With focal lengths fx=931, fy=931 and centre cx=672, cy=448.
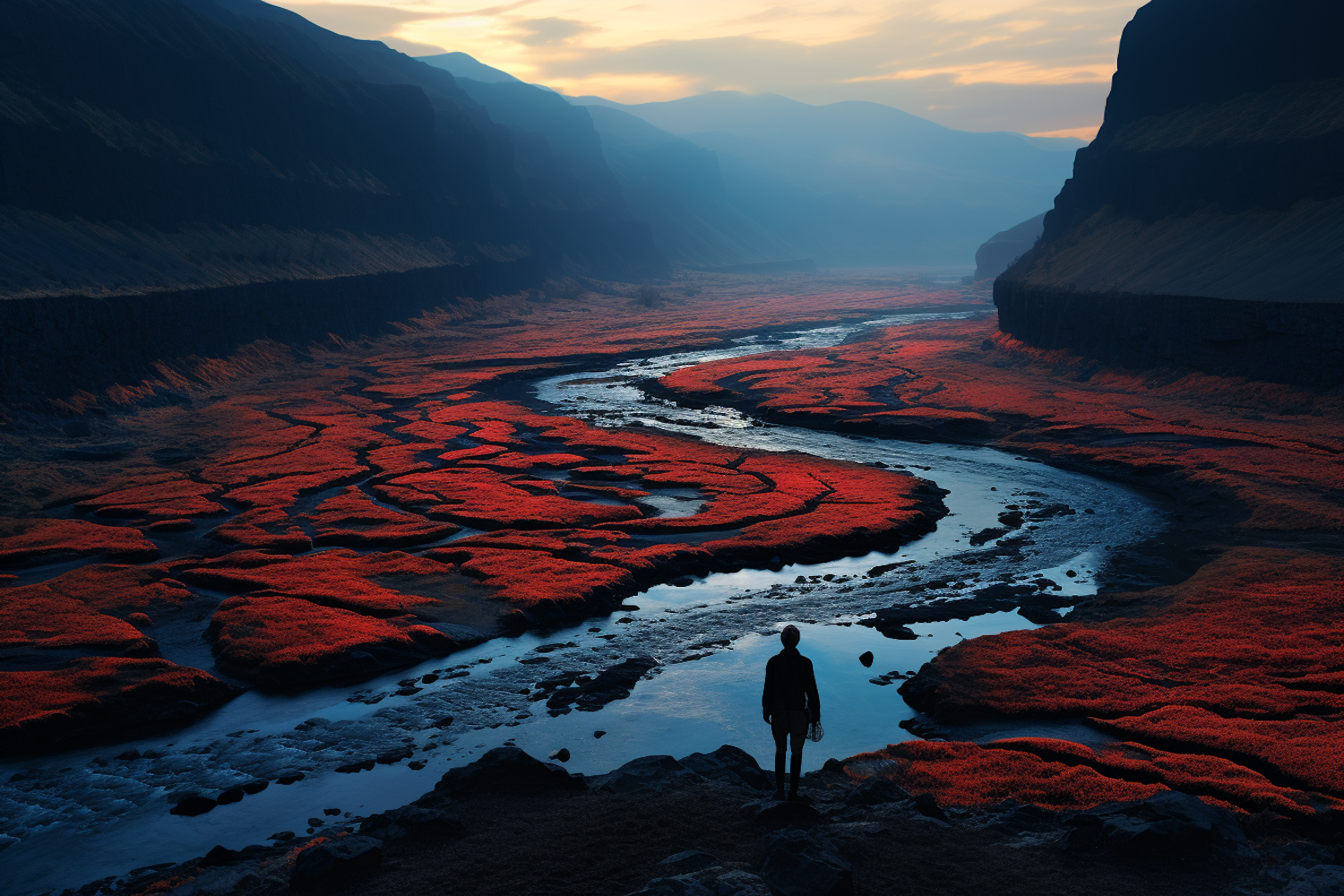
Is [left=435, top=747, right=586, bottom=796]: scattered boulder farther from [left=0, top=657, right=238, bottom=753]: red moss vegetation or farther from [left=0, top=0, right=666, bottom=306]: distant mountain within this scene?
[left=0, top=0, right=666, bottom=306]: distant mountain

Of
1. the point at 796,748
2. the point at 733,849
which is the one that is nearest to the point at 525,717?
the point at 796,748

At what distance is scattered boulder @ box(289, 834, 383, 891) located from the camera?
11523 millimetres

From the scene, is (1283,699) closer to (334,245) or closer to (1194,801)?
(1194,801)

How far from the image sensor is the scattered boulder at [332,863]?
1152 cm

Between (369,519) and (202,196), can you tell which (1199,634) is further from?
(202,196)

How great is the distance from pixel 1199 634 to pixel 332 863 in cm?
1836

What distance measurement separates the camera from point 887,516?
107ft

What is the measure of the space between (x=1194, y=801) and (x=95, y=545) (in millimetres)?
29276

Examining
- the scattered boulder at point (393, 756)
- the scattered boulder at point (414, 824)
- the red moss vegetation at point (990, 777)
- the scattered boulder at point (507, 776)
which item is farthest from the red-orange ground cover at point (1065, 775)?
the scattered boulder at point (393, 756)

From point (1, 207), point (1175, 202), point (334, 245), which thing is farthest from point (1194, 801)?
point (334, 245)

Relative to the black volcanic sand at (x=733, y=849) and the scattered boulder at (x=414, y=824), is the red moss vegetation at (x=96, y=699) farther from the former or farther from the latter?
the scattered boulder at (x=414, y=824)

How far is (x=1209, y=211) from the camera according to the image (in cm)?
7119

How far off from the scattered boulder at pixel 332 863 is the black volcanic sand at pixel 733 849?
5cm

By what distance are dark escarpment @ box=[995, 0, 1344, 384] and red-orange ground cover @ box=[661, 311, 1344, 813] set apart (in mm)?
4094
